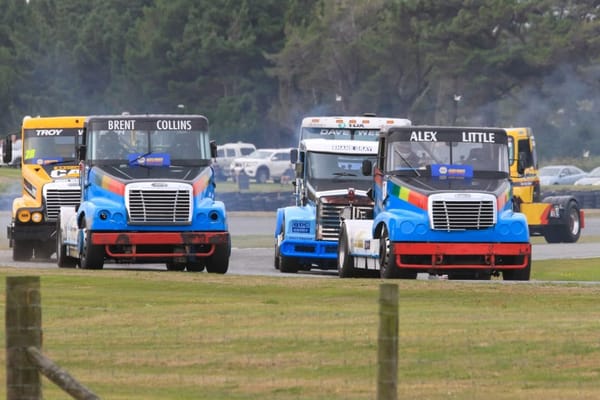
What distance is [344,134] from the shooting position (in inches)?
1248

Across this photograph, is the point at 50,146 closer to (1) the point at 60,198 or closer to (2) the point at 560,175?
(1) the point at 60,198

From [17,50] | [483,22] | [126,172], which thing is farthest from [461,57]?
[126,172]

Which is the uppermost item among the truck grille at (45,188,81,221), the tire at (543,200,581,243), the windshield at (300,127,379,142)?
the windshield at (300,127,379,142)

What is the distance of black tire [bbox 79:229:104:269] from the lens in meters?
26.0

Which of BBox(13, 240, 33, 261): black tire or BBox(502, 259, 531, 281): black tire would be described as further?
BBox(13, 240, 33, 261): black tire

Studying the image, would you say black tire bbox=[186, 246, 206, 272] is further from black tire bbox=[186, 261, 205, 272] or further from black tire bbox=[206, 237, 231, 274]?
black tire bbox=[206, 237, 231, 274]

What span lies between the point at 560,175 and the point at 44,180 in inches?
1978

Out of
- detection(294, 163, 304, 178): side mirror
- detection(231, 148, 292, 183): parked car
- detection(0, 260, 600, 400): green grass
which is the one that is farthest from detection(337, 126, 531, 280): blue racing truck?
detection(231, 148, 292, 183): parked car

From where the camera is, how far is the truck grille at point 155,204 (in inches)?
1023

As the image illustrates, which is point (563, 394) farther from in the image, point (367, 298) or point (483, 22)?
point (483, 22)

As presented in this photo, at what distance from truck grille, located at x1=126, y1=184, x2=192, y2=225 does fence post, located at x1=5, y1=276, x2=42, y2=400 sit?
16.4 metres

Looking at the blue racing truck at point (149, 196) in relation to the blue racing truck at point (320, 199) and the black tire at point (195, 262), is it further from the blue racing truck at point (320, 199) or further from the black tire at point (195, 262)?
the blue racing truck at point (320, 199)

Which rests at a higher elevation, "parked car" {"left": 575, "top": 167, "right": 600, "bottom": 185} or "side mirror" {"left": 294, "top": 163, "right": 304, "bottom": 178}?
"parked car" {"left": 575, "top": 167, "right": 600, "bottom": 185}

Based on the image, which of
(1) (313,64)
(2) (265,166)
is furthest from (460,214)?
(1) (313,64)
